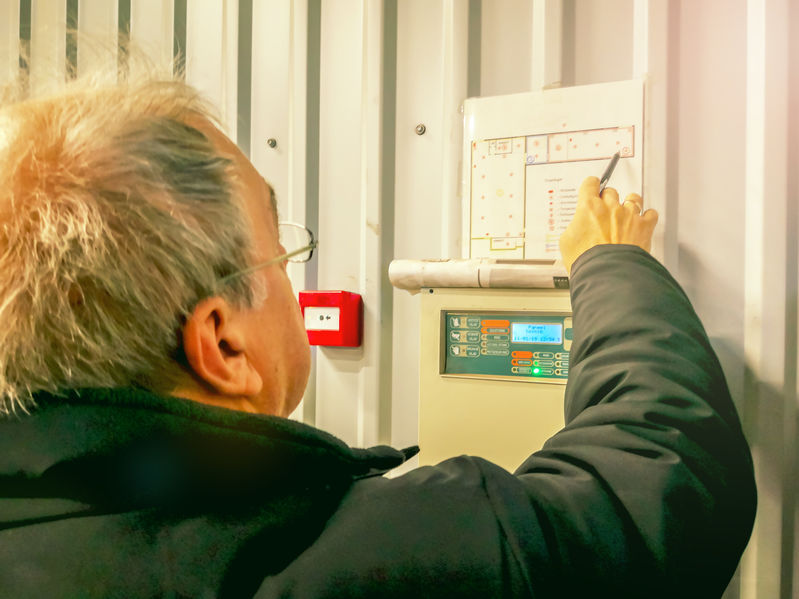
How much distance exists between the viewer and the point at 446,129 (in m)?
1.15

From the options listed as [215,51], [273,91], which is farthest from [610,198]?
[215,51]

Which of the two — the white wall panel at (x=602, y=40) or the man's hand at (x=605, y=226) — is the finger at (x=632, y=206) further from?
the white wall panel at (x=602, y=40)

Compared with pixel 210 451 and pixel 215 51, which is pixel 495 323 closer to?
pixel 210 451

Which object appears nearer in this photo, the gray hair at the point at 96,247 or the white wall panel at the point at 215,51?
the gray hair at the point at 96,247

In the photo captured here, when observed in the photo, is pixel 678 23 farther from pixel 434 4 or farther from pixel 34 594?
pixel 34 594

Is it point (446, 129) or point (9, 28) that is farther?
point (9, 28)

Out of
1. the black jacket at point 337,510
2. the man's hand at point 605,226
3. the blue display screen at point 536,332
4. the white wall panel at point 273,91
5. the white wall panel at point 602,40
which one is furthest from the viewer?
the white wall panel at point 273,91

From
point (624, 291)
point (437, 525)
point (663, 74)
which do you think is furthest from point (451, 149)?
point (437, 525)

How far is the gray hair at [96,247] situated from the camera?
44cm

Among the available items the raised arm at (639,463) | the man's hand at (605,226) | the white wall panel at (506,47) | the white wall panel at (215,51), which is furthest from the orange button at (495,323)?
the white wall panel at (215,51)

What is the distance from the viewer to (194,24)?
4.48 ft

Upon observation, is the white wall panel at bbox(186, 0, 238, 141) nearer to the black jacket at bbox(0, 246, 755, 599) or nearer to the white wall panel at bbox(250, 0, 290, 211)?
the white wall panel at bbox(250, 0, 290, 211)

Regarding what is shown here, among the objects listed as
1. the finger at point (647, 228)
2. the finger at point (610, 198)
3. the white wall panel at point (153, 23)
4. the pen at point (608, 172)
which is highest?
the white wall panel at point (153, 23)

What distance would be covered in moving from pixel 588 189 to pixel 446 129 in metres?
0.39
